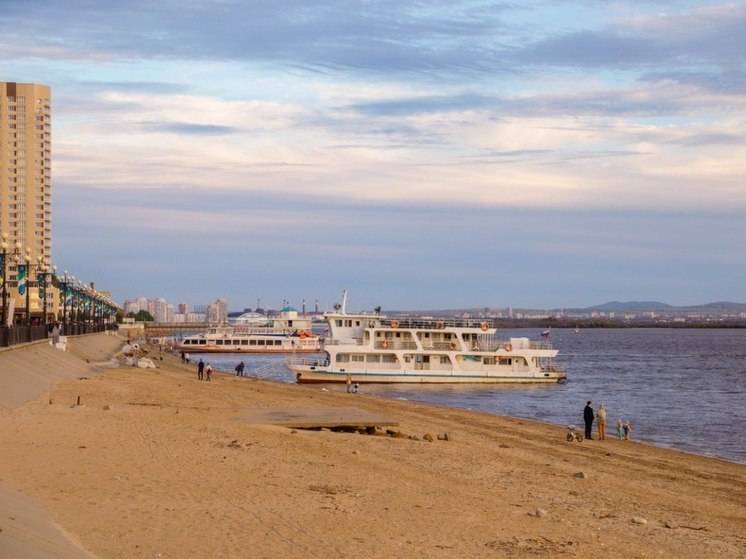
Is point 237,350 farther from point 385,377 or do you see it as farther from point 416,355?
point 385,377

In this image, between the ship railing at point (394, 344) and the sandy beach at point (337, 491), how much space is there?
4044 centimetres

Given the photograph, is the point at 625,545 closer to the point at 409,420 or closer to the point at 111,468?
the point at 111,468

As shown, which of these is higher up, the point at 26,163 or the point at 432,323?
the point at 26,163

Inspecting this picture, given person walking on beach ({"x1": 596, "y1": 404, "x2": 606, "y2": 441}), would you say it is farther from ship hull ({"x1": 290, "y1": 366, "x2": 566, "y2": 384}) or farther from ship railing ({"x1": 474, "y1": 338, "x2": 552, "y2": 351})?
ship railing ({"x1": 474, "y1": 338, "x2": 552, "y2": 351})

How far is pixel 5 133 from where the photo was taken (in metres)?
188

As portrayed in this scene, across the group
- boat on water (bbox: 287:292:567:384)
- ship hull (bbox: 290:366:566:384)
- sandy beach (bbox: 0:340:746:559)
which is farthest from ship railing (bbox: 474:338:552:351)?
sandy beach (bbox: 0:340:746:559)

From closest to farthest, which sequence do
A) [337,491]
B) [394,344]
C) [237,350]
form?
[337,491] < [394,344] < [237,350]

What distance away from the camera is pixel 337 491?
17.8 m

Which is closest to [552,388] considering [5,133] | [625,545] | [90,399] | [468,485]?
[90,399]

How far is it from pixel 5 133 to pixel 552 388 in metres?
147

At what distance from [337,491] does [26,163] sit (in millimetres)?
183766

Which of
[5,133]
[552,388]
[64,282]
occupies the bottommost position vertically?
[552,388]

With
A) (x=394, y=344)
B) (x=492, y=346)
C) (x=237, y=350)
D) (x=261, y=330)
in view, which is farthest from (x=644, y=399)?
(x=261, y=330)

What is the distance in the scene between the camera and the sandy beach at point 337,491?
13.9 metres
